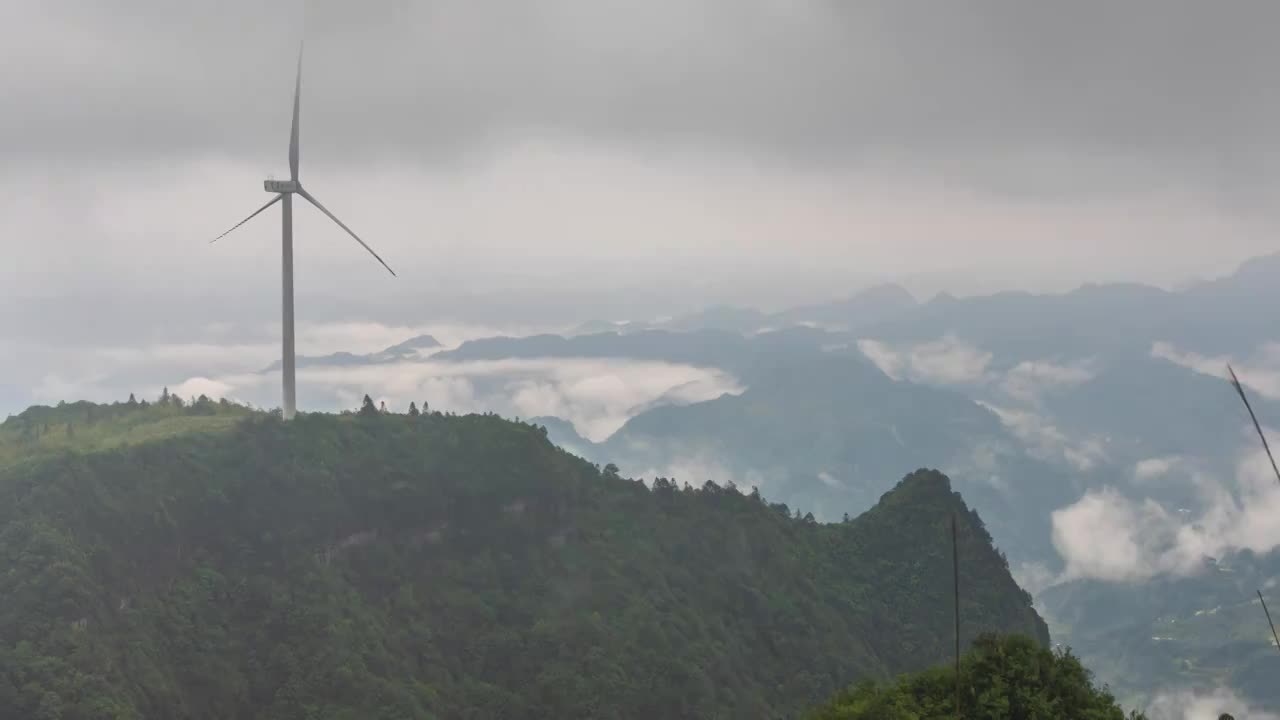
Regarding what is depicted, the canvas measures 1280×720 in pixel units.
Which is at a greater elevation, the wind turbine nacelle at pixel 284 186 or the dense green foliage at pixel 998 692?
the wind turbine nacelle at pixel 284 186

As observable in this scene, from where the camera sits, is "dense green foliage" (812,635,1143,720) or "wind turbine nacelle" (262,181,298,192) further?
"wind turbine nacelle" (262,181,298,192)

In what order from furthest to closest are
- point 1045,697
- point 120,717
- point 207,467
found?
point 207,467 → point 120,717 → point 1045,697

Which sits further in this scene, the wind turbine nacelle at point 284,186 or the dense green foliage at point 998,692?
the wind turbine nacelle at point 284,186

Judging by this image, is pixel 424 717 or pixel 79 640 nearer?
pixel 79 640

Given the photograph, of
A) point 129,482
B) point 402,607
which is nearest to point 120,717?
point 129,482

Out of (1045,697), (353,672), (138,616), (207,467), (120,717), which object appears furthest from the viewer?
(207,467)

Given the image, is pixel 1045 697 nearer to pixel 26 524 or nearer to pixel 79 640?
pixel 79 640

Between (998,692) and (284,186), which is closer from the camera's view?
(998,692)

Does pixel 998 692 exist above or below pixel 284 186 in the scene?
below
